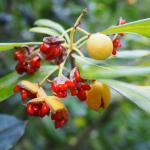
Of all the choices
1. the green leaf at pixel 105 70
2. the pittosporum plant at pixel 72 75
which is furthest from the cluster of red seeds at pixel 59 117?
the green leaf at pixel 105 70

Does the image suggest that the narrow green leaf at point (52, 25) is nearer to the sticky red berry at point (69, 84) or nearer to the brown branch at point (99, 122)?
the sticky red berry at point (69, 84)

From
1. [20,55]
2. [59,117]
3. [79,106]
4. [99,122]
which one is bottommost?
[99,122]

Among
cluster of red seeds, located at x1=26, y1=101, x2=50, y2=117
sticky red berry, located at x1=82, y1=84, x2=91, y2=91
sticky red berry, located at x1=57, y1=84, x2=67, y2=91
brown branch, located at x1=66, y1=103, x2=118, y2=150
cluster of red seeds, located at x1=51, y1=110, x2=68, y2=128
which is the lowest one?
brown branch, located at x1=66, y1=103, x2=118, y2=150

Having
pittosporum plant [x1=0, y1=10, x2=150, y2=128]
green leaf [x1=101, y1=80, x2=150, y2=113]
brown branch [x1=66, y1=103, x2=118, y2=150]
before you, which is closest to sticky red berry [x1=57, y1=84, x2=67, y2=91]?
pittosporum plant [x1=0, y1=10, x2=150, y2=128]

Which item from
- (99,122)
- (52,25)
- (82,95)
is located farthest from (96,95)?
(99,122)

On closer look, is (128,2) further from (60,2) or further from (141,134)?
(141,134)

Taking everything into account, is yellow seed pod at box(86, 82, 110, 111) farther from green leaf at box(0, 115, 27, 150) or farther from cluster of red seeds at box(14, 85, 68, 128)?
green leaf at box(0, 115, 27, 150)

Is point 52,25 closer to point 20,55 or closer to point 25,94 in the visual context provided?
point 20,55
